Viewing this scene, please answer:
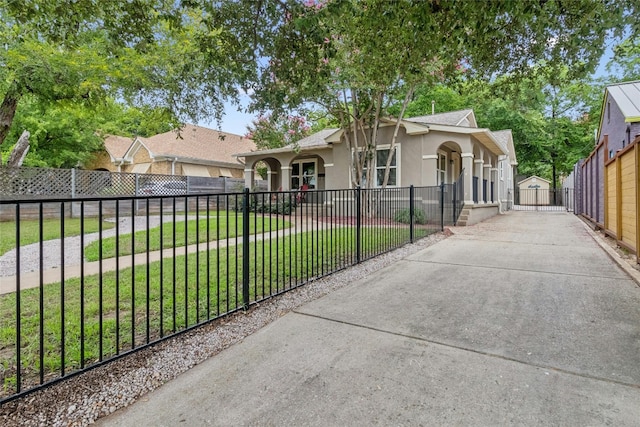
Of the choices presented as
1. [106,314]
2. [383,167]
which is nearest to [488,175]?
[383,167]

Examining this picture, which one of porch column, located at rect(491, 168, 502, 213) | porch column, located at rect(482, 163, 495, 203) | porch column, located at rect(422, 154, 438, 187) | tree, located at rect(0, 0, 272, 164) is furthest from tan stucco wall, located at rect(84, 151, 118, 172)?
porch column, located at rect(491, 168, 502, 213)

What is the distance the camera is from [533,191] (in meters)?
27.4

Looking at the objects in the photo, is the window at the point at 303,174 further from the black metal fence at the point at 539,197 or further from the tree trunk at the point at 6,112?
the black metal fence at the point at 539,197

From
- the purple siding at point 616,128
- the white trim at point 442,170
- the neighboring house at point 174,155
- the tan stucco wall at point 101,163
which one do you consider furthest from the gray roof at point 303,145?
the tan stucco wall at point 101,163

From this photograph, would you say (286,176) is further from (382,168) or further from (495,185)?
(495,185)

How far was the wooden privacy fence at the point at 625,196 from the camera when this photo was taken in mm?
5236

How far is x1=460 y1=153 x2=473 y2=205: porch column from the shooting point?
12344 mm

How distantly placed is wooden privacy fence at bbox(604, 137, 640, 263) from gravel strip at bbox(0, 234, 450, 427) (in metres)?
5.50

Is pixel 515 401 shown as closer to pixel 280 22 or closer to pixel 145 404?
pixel 145 404

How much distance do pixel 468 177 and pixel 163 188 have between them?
501 inches

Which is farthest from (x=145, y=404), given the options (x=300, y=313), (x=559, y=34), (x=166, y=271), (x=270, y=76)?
(x=559, y=34)

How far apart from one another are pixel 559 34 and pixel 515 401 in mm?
5362

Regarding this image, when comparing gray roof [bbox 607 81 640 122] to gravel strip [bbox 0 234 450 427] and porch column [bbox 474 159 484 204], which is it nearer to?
porch column [bbox 474 159 484 204]

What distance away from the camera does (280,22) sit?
4.72 meters
